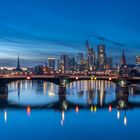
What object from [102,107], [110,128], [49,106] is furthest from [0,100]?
[110,128]

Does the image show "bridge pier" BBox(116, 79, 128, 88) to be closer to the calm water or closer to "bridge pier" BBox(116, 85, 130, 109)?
"bridge pier" BBox(116, 85, 130, 109)

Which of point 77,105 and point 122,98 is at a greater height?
point 122,98

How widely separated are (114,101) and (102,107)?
9.43 meters

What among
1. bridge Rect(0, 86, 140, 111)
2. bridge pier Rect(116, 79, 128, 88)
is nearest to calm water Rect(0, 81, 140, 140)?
bridge Rect(0, 86, 140, 111)

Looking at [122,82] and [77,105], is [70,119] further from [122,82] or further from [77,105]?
[122,82]

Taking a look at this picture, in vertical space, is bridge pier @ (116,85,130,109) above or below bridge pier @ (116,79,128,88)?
below

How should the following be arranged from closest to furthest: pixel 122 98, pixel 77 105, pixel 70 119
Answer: pixel 70 119 < pixel 77 105 < pixel 122 98

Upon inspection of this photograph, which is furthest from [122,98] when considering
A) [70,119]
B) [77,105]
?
[70,119]

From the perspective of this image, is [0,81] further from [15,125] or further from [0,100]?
[15,125]

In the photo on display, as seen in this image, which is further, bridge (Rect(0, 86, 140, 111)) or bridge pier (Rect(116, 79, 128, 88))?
bridge pier (Rect(116, 79, 128, 88))

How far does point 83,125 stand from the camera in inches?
2074

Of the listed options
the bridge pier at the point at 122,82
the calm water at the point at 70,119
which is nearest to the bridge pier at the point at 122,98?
the calm water at the point at 70,119

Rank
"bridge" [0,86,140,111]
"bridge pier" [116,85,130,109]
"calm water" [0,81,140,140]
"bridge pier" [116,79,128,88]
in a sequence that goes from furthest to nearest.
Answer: "bridge pier" [116,79,128,88]
"bridge pier" [116,85,130,109]
"bridge" [0,86,140,111]
"calm water" [0,81,140,140]

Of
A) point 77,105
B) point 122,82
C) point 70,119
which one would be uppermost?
point 122,82
